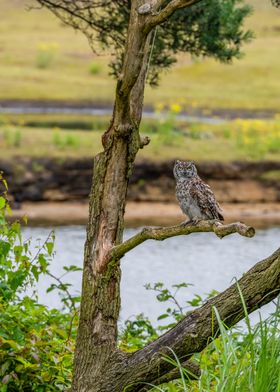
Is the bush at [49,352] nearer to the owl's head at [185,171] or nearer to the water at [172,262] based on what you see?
the owl's head at [185,171]

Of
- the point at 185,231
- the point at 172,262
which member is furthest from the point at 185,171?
the point at 172,262

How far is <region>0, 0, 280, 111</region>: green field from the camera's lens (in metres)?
39.3

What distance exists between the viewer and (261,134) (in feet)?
98.2

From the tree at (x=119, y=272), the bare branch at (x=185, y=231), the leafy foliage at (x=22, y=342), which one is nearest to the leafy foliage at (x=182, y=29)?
the tree at (x=119, y=272)

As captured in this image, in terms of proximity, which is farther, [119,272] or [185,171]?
[185,171]

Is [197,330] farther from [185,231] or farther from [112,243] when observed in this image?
[112,243]

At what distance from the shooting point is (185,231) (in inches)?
257

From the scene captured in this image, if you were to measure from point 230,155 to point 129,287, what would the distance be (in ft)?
38.2

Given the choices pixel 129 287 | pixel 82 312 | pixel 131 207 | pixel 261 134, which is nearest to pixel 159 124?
pixel 261 134

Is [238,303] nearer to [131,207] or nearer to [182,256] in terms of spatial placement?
[182,256]

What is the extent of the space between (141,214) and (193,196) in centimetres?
1727

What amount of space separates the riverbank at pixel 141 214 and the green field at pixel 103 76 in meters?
11.2

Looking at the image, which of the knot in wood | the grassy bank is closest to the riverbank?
the grassy bank

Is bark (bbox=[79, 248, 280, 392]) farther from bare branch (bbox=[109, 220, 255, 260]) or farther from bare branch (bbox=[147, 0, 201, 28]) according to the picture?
bare branch (bbox=[147, 0, 201, 28])
